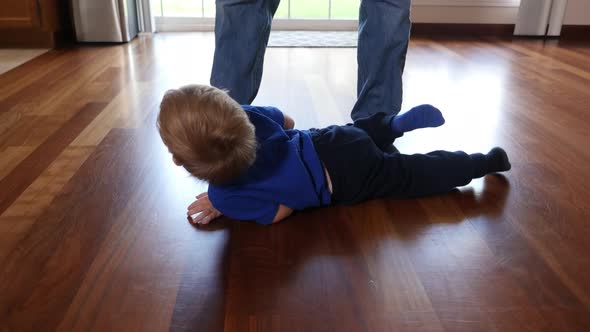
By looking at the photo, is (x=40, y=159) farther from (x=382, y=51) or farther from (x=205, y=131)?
(x=382, y=51)

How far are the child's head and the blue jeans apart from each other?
1.93 feet

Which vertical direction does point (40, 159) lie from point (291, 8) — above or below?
below

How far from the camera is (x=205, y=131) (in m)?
0.84

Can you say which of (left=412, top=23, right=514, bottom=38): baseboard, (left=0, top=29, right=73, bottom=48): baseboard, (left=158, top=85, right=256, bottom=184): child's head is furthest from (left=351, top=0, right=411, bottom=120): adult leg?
(left=412, top=23, right=514, bottom=38): baseboard

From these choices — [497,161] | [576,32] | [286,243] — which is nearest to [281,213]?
[286,243]

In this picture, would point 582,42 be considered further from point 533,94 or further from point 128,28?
point 128,28

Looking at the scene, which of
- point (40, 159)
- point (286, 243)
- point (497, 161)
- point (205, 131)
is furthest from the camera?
point (40, 159)

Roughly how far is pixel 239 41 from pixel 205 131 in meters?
0.68

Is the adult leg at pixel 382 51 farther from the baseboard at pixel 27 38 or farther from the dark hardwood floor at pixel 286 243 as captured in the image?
the baseboard at pixel 27 38

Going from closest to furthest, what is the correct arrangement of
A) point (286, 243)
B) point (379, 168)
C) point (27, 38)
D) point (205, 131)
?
1. point (205, 131)
2. point (286, 243)
3. point (379, 168)
4. point (27, 38)

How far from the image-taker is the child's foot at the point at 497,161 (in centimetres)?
123

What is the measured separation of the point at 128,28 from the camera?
3043 millimetres

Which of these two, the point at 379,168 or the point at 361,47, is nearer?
the point at 379,168

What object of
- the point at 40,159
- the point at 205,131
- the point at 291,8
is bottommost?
the point at 40,159
